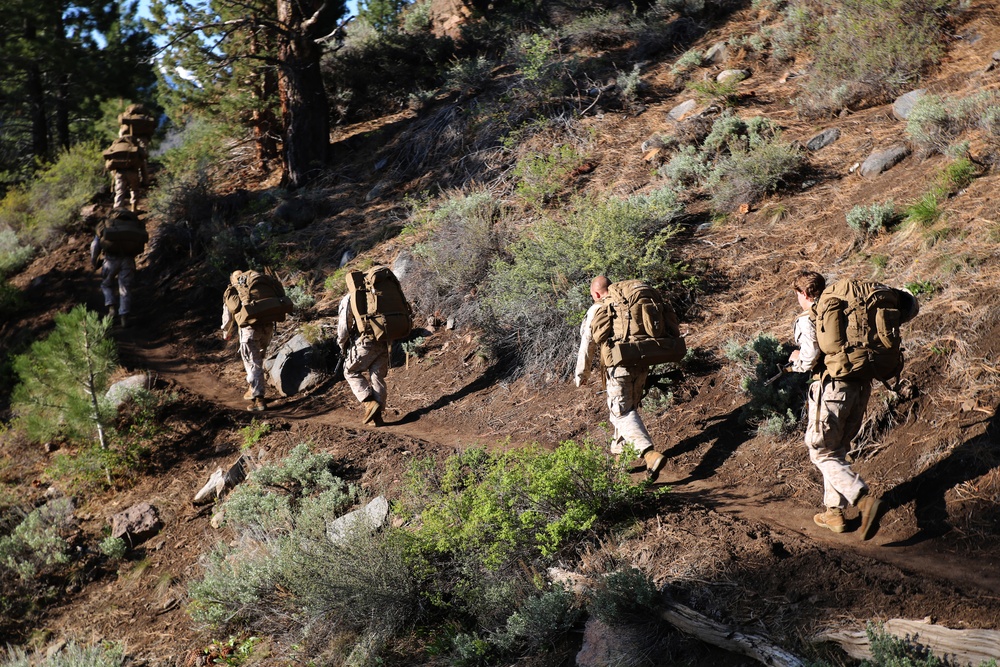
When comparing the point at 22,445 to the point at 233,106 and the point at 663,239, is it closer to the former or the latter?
the point at 233,106

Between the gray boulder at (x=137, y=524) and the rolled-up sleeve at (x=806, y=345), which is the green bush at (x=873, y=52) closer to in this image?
the rolled-up sleeve at (x=806, y=345)

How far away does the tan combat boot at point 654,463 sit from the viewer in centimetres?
629

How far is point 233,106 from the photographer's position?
14.8 meters

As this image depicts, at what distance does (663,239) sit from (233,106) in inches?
388

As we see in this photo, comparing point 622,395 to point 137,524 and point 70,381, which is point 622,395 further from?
point 70,381

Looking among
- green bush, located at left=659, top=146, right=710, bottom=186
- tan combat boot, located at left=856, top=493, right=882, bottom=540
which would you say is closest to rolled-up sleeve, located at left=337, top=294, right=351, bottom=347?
green bush, located at left=659, top=146, right=710, bottom=186

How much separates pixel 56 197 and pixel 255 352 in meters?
11.0

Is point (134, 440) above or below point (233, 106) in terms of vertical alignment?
below

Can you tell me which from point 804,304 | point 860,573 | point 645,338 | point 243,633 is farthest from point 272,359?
point 860,573

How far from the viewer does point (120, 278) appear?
43.9 feet

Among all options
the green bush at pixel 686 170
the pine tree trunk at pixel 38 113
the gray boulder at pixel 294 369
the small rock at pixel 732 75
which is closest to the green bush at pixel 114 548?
the gray boulder at pixel 294 369

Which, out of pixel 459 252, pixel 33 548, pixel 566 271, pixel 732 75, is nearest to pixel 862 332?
pixel 566 271

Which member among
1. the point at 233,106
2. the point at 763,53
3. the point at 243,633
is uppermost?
the point at 233,106

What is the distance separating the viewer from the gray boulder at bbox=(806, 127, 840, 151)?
987cm
